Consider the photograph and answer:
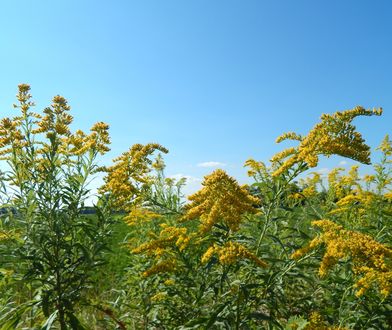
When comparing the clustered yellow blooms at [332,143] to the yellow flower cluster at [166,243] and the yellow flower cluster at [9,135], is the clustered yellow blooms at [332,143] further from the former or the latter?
the yellow flower cluster at [9,135]

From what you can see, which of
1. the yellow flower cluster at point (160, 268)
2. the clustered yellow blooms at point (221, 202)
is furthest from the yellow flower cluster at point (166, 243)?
the clustered yellow blooms at point (221, 202)

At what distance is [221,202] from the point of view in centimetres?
304

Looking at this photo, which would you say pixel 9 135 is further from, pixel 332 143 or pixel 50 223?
pixel 332 143

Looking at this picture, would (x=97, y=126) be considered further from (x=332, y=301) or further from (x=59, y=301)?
(x=332, y=301)

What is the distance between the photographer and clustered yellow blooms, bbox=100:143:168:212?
4.07 m

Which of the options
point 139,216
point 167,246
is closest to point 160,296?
point 167,246

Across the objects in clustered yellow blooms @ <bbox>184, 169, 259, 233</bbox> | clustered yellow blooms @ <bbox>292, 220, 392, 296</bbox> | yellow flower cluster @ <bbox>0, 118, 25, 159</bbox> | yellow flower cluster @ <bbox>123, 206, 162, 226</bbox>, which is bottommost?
clustered yellow blooms @ <bbox>292, 220, 392, 296</bbox>

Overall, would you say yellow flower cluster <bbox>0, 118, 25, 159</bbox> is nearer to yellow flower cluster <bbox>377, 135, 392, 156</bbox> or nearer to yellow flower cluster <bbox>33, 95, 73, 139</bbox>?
yellow flower cluster <bbox>33, 95, 73, 139</bbox>

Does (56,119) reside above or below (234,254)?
above

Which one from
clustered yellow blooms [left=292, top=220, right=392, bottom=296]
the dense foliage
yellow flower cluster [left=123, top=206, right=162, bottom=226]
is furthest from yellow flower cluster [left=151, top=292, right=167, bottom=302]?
clustered yellow blooms [left=292, top=220, right=392, bottom=296]

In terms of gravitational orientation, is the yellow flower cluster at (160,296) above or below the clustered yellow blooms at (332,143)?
below

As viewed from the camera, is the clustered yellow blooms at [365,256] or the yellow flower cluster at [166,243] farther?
the yellow flower cluster at [166,243]

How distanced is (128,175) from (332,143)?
84.3 inches

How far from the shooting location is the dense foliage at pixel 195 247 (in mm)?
2992
